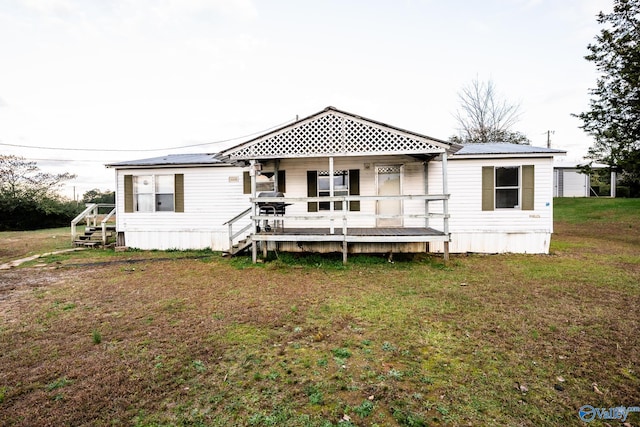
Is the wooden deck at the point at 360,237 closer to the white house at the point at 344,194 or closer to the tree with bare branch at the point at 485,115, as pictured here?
the white house at the point at 344,194

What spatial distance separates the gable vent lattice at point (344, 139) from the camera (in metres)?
8.38

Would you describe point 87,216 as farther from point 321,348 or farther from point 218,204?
point 321,348

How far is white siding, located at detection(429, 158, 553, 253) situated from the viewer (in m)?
10.3

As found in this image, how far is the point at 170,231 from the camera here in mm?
11805

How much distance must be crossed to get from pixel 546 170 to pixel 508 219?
201 cm

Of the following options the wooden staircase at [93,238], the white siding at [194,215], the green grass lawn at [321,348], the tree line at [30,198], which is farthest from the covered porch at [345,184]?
the tree line at [30,198]

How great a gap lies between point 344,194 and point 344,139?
2.70 m

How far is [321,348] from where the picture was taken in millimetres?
3693

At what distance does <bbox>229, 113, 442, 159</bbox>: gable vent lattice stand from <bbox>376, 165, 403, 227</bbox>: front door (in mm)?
2303

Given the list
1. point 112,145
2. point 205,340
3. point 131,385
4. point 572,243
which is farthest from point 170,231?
point 112,145

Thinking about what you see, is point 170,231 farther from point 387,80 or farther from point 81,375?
point 387,80

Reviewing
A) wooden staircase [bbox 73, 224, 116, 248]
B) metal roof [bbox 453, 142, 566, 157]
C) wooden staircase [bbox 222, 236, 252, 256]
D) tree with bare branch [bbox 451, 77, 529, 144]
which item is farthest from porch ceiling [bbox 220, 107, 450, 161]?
tree with bare branch [bbox 451, 77, 529, 144]

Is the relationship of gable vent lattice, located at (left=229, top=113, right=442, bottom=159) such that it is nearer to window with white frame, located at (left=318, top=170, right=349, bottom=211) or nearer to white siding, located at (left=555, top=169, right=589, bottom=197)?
window with white frame, located at (left=318, top=170, right=349, bottom=211)

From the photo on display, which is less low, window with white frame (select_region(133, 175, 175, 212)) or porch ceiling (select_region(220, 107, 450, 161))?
porch ceiling (select_region(220, 107, 450, 161))
